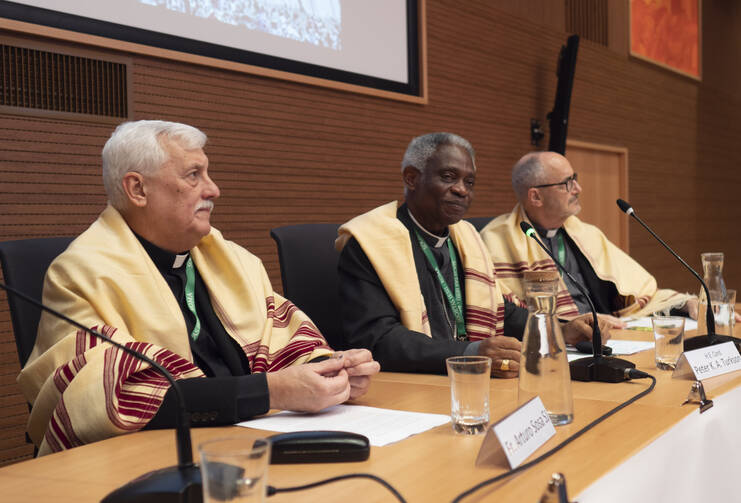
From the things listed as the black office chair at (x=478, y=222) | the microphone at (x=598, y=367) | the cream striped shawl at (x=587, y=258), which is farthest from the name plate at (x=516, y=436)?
the black office chair at (x=478, y=222)

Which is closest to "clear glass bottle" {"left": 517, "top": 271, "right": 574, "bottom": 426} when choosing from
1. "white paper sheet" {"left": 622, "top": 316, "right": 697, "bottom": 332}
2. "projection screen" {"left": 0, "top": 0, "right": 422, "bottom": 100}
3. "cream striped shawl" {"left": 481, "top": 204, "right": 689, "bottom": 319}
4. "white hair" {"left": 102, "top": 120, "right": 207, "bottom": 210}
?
"white hair" {"left": 102, "top": 120, "right": 207, "bottom": 210}

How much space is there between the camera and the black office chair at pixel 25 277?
1639 mm

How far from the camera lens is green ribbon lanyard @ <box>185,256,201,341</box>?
195 cm

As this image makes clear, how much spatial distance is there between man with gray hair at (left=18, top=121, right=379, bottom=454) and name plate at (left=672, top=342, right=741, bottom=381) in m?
0.74

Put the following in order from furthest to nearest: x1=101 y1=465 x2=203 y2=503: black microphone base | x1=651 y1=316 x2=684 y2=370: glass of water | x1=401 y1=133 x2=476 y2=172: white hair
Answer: x1=401 y1=133 x2=476 y2=172: white hair, x1=651 y1=316 x2=684 y2=370: glass of water, x1=101 y1=465 x2=203 y2=503: black microphone base

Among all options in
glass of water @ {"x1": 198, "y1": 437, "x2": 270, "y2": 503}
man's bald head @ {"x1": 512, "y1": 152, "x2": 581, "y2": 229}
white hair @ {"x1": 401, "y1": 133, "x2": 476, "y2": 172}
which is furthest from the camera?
man's bald head @ {"x1": 512, "y1": 152, "x2": 581, "y2": 229}

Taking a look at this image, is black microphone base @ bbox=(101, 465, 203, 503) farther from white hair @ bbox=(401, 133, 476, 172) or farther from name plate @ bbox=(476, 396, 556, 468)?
white hair @ bbox=(401, 133, 476, 172)

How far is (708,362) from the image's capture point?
5.74 ft

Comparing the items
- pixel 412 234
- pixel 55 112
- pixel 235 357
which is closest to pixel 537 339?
pixel 235 357

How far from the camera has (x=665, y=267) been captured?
768 centimetres

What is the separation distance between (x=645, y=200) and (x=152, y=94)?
562 centimetres

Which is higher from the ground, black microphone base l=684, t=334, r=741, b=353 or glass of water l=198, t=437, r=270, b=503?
glass of water l=198, t=437, r=270, b=503

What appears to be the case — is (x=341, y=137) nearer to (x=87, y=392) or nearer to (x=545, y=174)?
(x=545, y=174)

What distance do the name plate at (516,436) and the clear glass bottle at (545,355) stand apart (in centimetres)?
8
